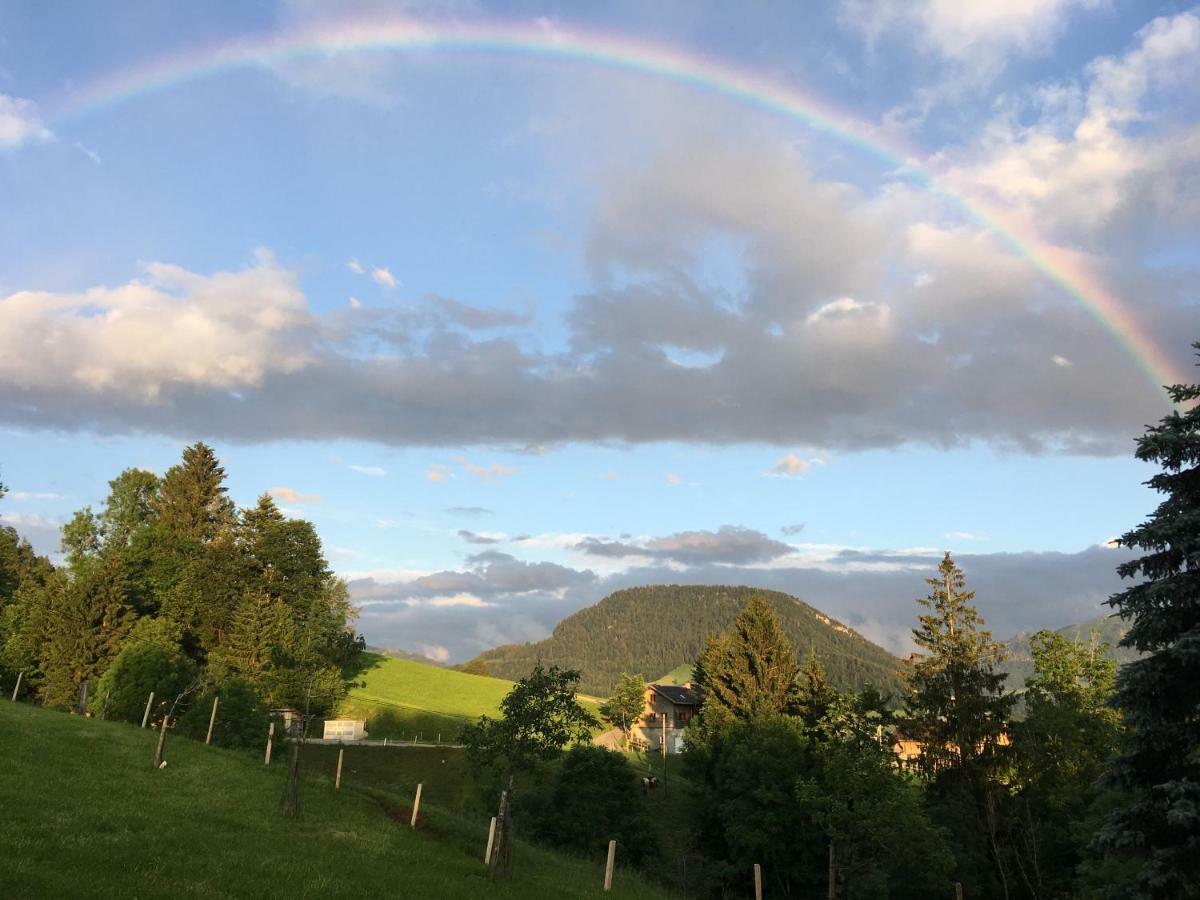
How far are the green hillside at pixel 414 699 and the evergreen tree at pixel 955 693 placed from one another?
45.0 metres

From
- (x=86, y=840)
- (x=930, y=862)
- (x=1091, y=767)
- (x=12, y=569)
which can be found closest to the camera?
(x=86, y=840)

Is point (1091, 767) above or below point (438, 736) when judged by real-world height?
above

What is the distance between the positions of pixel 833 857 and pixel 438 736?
55498 millimetres

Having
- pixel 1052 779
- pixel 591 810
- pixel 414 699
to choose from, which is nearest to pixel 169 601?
pixel 414 699

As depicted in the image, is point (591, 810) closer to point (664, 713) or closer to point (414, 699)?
point (414, 699)

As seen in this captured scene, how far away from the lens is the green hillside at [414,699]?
84.9 metres

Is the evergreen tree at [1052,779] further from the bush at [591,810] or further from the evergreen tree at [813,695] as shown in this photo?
the bush at [591,810]

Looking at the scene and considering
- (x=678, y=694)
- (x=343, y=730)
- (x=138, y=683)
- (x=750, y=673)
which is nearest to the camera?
(x=138, y=683)

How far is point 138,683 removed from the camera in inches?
2138

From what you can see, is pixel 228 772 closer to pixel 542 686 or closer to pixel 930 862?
pixel 542 686

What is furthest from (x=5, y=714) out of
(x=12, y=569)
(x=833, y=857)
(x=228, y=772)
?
(x=12, y=569)

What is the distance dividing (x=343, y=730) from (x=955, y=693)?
57648mm

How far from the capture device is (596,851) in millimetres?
46562

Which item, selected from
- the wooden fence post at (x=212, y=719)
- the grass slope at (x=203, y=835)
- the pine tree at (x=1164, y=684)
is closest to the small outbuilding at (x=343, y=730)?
the wooden fence post at (x=212, y=719)
